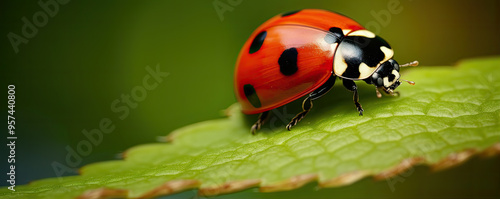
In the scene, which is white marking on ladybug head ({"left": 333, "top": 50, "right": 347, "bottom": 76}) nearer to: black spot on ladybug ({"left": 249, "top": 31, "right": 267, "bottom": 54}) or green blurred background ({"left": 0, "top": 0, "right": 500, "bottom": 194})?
black spot on ladybug ({"left": 249, "top": 31, "right": 267, "bottom": 54})

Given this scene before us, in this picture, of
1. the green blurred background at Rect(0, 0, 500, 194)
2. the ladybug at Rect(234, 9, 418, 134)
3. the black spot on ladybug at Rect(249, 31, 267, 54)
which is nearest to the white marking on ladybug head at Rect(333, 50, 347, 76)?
the ladybug at Rect(234, 9, 418, 134)

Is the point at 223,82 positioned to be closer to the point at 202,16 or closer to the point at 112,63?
the point at 202,16

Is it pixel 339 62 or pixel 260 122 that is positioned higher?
pixel 339 62

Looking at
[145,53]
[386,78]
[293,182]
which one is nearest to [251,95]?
[386,78]

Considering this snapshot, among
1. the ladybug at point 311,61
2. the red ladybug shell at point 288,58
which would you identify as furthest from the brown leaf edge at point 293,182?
the red ladybug shell at point 288,58

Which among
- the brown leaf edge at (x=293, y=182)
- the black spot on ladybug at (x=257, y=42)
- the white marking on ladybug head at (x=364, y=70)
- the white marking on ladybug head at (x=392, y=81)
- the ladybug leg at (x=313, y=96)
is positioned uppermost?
the black spot on ladybug at (x=257, y=42)

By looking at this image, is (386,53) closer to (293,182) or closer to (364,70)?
(364,70)

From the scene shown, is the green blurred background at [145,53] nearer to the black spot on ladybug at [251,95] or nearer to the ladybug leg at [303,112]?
the black spot on ladybug at [251,95]

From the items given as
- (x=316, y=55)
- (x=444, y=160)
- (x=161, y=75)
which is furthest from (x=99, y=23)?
(x=444, y=160)
